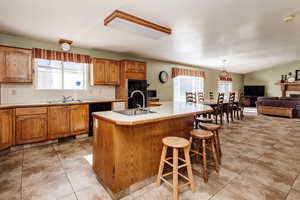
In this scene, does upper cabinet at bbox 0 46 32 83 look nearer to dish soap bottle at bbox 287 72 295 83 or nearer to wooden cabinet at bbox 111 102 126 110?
wooden cabinet at bbox 111 102 126 110

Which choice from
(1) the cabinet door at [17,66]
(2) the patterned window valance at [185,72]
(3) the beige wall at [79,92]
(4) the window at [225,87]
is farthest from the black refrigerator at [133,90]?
(4) the window at [225,87]

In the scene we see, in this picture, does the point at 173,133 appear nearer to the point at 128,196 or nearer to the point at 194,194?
the point at 194,194

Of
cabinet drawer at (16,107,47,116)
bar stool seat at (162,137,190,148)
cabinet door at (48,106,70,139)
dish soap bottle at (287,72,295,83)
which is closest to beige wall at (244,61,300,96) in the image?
dish soap bottle at (287,72,295,83)

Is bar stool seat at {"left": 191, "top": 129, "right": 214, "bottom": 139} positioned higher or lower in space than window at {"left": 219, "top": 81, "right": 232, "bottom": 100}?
lower

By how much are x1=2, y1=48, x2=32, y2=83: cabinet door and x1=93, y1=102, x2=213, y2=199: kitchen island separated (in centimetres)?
239

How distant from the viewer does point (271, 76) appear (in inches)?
376

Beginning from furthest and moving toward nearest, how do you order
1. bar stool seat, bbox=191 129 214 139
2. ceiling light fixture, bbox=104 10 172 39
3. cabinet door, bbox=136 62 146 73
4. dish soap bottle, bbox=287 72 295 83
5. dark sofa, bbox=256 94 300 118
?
dish soap bottle, bbox=287 72 295 83, dark sofa, bbox=256 94 300 118, cabinet door, bbox=136 62 146 73, ceiling light fixture, bbox=104 10 172 39, bar stool seat, bbox=191 129 214 139

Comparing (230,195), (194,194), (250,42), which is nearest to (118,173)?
(194,194)

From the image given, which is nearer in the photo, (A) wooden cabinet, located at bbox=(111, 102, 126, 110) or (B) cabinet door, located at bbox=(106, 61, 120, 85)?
(A) wooden cabinet, located at bbox=(111, 102, 126, 110)

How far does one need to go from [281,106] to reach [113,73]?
22.6 ft

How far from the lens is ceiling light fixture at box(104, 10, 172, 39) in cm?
244

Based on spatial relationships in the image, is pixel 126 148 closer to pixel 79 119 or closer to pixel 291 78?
pixel 79 119

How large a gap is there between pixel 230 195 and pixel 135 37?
11.0 ft

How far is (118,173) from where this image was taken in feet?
5.44
